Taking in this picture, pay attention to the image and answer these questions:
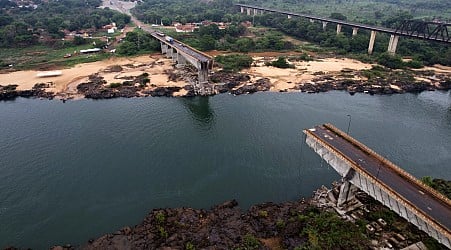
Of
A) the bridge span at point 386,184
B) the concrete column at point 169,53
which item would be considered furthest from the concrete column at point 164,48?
the bridge span at point 386,184

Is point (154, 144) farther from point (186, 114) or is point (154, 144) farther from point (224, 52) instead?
point (224, 52)

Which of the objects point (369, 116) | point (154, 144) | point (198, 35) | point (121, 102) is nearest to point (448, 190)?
point (369, 116)

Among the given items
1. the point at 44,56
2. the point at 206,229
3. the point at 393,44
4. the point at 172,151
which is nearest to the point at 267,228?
the point at 206,229

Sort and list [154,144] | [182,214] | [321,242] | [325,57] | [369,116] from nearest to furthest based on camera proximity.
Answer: [321,242] → [182,214] → [154,144] → [369,116] → [325,57]

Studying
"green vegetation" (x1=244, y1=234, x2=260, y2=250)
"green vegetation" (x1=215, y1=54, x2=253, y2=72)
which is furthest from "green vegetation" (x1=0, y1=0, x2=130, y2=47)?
"green vegetation" (x1=244, y1=234, x2=260, y2=250)

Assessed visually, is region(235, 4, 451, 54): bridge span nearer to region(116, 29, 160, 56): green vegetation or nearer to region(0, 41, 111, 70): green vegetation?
region(116, 29, 160, 56): green vegetation

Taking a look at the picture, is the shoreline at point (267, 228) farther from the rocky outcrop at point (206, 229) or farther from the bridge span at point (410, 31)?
the bridge span at point (410, 31)

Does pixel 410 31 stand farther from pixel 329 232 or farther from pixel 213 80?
pixel 329 232
